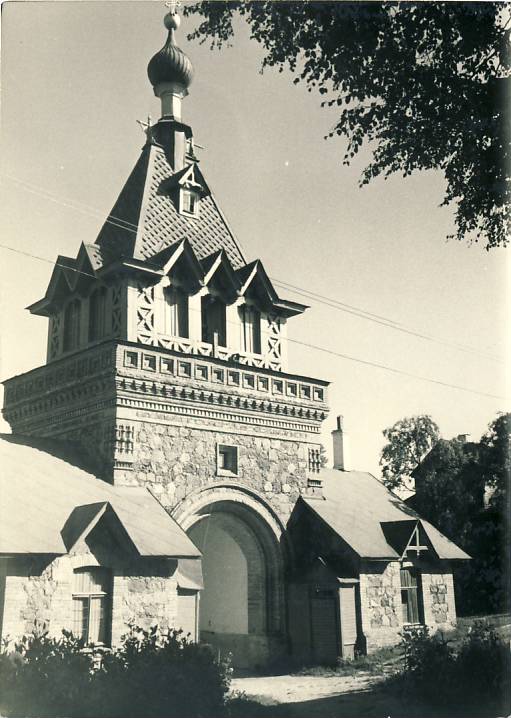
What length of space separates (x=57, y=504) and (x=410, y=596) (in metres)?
10.8

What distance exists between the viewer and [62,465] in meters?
16.4

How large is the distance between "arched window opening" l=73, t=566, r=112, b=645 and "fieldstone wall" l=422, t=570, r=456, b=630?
397 inches

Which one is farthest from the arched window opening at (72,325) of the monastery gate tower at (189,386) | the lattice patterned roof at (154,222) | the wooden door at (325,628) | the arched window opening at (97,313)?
the wooden door at (325,628)

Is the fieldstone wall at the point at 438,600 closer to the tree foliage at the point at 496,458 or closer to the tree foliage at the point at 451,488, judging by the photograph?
the tree foliage at the point at 496,458

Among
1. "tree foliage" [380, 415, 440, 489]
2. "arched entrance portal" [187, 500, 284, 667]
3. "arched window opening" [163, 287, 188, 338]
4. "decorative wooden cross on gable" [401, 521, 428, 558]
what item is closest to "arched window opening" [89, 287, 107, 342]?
"arched window opening" [163, 287, 188, 338]

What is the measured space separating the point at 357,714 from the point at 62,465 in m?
8.09

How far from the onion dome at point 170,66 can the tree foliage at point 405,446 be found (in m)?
25.3

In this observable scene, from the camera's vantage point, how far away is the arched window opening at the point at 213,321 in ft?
65.9

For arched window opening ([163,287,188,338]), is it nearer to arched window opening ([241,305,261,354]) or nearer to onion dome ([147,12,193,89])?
arched window opening ([241,305,261,354])

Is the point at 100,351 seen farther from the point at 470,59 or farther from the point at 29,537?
the point at 470,59

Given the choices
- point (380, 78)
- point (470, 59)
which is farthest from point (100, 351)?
point (470, 59)

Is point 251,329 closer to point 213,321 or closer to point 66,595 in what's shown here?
point 213,321

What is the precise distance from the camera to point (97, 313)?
19453mm

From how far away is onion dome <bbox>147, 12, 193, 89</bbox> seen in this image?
22.2m
